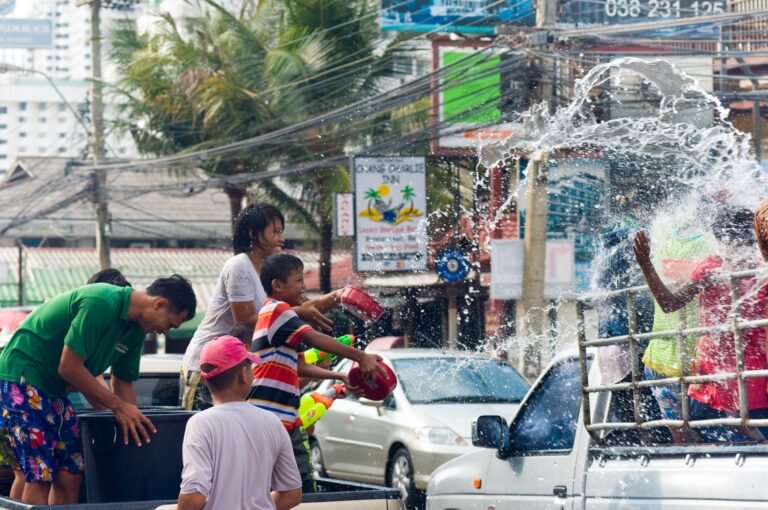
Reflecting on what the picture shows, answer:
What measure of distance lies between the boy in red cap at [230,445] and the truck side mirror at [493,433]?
5.87 ft

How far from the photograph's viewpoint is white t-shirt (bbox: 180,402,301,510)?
4.30 meters

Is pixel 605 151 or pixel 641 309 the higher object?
pixel 605 151

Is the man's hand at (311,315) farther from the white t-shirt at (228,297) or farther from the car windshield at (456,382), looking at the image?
the car windshield at (456,382)

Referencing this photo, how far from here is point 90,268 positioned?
39938 millimetres

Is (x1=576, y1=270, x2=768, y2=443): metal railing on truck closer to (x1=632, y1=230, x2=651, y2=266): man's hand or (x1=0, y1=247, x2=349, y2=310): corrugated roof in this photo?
(x1=632, y1=230, x2=651, y2=266): man's hand

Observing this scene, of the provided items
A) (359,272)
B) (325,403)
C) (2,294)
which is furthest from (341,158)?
(2,294)

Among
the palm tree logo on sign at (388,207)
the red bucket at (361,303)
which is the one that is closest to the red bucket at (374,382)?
the red bucket at (361,303)

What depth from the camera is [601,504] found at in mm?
5293

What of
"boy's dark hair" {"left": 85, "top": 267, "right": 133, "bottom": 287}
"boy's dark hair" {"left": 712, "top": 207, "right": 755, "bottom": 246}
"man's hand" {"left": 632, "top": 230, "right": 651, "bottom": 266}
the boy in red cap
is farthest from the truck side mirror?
"boy's dark hair" {"left": 85, "top": 267, "right": 133, "bottom": 287}

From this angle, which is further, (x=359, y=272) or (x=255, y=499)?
(x=359, y=272)

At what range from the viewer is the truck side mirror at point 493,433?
615 cm

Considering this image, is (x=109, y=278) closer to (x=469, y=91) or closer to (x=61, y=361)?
(x=61, y=361)

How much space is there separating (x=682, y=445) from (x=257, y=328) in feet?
6.26

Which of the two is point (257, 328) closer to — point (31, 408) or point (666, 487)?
point (31, 408)
